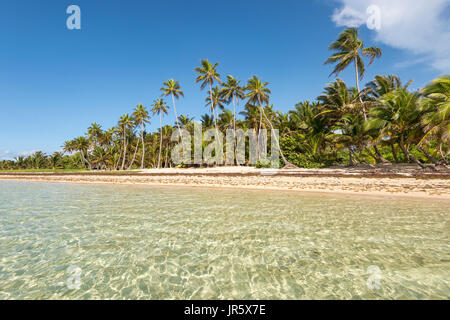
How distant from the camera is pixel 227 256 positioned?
3861mm

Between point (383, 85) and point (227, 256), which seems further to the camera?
point (383, 85)

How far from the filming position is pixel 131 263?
3607 mm

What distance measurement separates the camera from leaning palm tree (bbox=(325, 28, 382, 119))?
868 inches

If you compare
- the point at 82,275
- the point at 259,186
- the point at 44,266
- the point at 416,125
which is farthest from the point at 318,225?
the point at 416,125

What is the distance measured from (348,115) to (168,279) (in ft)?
73.8

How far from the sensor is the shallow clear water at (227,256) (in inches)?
113

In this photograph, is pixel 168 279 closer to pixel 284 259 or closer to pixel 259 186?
pixel 284 259

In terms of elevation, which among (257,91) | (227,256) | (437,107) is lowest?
(227,256)

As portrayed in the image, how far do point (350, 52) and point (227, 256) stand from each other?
27787 mm

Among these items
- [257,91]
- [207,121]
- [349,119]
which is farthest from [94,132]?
[349,119]

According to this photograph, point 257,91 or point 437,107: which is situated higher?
point 257,91

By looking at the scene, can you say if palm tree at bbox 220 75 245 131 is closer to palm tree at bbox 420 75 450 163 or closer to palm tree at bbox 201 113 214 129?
palm tree at bbox 201 113 214 129

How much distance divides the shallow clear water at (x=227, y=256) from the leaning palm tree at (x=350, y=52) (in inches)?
873

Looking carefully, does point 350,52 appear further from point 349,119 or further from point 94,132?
point 94,132
